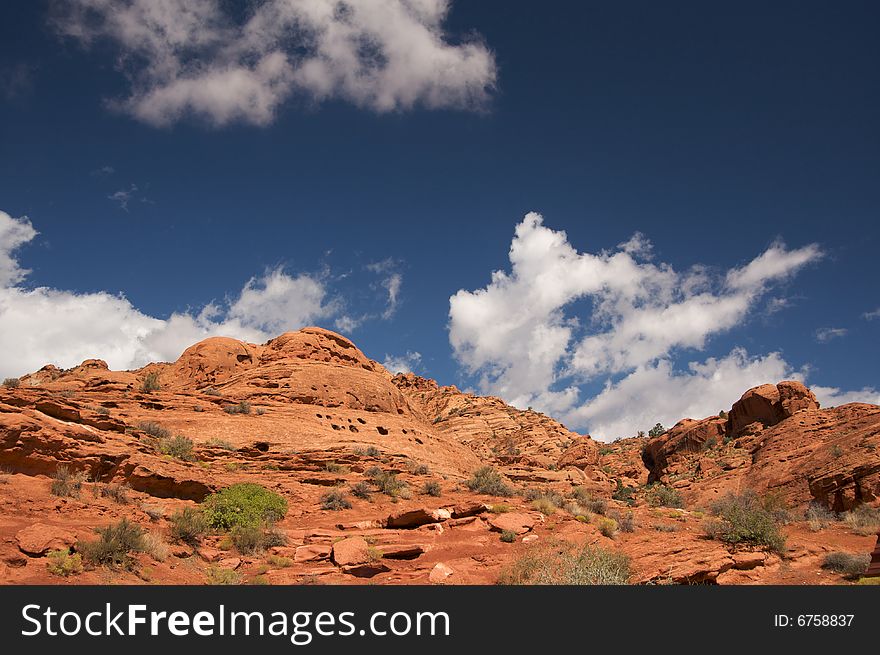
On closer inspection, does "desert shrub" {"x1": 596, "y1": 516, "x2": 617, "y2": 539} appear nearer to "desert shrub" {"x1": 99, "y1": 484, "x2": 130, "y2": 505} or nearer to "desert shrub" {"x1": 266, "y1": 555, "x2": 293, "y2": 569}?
"desert shrub" {"x1": 266, "y1": 555, "x2": 293, "y2": 569}

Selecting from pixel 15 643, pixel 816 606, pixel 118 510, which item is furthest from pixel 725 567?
pixel 118 510

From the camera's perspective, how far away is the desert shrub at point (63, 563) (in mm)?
8359

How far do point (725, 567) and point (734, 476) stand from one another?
36152 millimetres

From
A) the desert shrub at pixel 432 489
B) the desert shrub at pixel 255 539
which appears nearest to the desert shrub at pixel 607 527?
the desert shrub at pixel 432 489

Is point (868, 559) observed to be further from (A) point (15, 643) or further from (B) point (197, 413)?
(B) point (197, 413)

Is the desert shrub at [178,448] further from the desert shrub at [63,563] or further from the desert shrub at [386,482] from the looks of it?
the desert shrub at [63,563]

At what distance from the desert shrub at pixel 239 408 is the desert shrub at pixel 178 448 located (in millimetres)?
5762

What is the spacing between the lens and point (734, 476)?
4100cm

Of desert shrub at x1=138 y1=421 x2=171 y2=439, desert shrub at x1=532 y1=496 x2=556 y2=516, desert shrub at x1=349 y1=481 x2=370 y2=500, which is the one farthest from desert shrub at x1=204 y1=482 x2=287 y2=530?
desert shrub at x1=532 y1=496 x2=556 y2=516

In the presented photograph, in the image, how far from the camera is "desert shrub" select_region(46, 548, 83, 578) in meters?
8.36

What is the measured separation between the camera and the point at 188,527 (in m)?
12.8

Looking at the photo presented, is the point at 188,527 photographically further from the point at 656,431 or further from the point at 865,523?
the point at 656,431

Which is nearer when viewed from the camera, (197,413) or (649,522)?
(649,522)

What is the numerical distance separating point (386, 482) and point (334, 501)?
3255 millimetres
